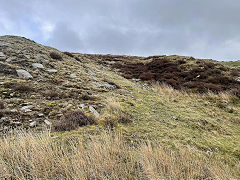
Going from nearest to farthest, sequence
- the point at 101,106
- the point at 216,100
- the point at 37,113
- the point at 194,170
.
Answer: the point at 194,170
the point at 37,113
the point at 101,106
the point at 216,100

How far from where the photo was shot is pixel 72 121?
404cm

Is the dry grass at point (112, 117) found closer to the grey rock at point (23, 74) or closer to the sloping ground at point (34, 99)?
the sloping ground at point (34, 99)

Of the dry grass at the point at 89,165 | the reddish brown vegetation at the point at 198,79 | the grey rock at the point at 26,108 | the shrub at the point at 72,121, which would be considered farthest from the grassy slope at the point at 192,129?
the reddish brown vegetation at the point at 198,79

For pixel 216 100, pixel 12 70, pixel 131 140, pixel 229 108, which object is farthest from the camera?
pixel 216 100

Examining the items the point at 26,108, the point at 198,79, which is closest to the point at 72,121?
the point at 26,108

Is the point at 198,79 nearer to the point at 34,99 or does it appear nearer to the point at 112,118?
the point at 112,118

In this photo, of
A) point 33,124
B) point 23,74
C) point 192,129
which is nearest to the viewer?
point 33,124

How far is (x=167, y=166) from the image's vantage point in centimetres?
245

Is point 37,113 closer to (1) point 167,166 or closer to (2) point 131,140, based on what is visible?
(2) point 131,140

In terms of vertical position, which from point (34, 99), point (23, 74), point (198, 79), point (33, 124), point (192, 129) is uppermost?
point (198, 79)

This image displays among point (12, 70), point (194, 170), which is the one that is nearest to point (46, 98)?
point (12, 70)

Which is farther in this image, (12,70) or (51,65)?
(51,65)

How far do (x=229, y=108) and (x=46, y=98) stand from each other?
10.9 meters

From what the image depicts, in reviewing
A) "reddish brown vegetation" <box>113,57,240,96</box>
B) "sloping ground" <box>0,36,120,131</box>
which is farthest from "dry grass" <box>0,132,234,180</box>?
"reddish brown vegetation" <box>113,57,240,96</box>
